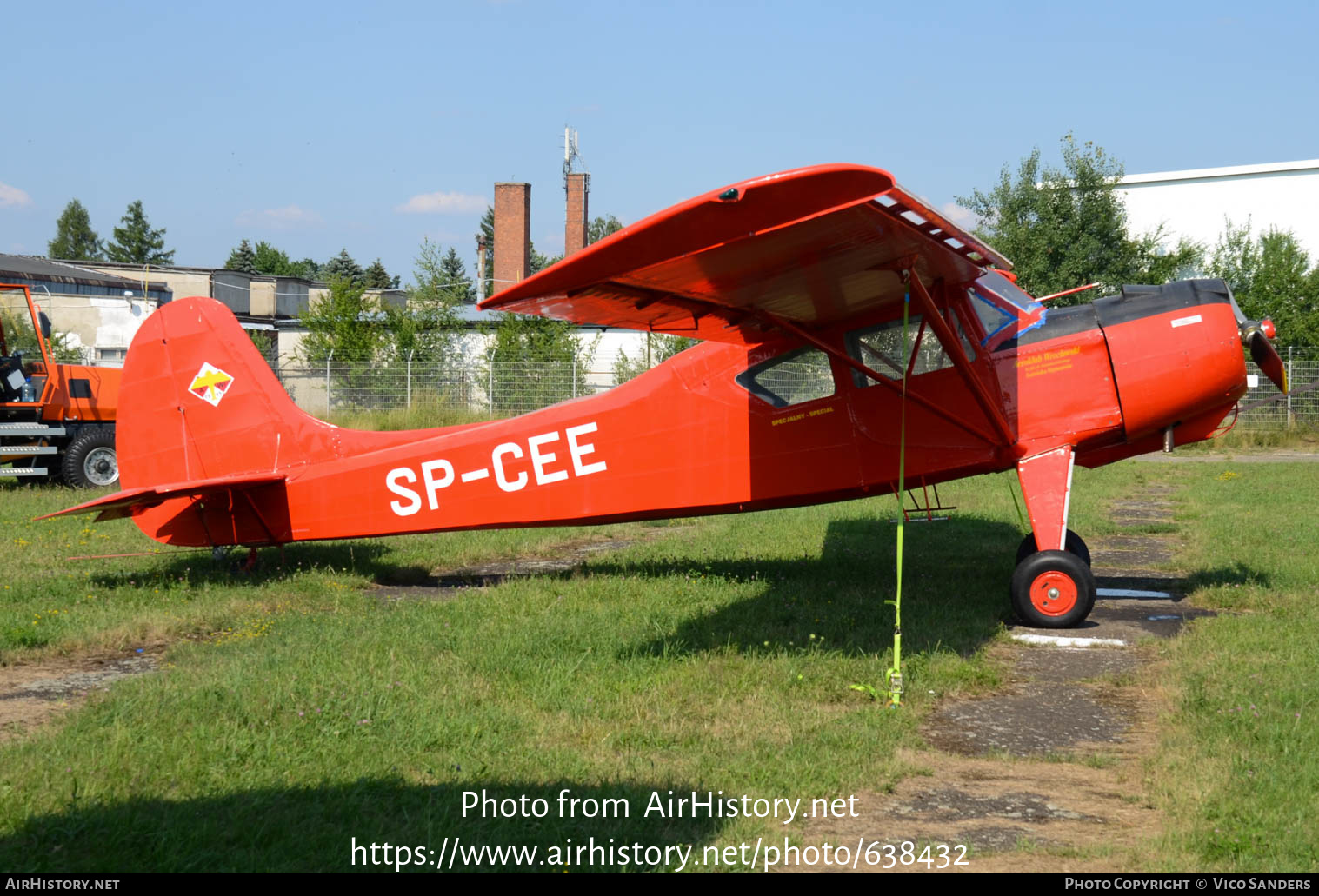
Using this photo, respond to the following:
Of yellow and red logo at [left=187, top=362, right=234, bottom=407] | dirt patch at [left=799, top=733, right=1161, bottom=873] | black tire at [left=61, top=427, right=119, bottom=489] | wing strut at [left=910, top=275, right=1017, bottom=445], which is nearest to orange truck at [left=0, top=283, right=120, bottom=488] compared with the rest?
black tire at [left=61, top=427, right=119, bottom=489]

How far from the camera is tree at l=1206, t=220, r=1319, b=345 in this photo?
32.2 m

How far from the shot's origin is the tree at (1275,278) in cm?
3219

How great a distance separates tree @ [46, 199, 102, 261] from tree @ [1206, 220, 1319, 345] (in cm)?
10770

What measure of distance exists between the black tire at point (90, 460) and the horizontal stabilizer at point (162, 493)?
30.1 feet

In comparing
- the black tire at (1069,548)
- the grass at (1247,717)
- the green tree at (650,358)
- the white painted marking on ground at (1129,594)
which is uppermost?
the green tree at (650,358)

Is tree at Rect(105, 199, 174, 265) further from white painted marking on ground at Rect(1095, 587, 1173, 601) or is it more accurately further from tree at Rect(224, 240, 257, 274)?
white painted marking on ground at Rect(1095, 587, 1173, 601)

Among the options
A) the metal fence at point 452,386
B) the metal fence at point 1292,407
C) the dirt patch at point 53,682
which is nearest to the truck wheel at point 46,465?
the dirt patch at point 53,682

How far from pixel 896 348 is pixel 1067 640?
2502 mm

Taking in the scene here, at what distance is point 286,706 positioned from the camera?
5.58m

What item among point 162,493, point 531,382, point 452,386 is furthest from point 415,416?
point 162,493

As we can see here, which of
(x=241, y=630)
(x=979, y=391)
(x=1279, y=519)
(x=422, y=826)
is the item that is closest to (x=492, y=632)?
(x=241, y=630)

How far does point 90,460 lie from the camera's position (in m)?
17.7

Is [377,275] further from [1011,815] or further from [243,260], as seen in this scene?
[1011,815]

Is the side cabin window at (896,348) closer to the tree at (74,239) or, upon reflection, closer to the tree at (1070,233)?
the tree at (1070,233)
